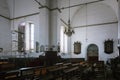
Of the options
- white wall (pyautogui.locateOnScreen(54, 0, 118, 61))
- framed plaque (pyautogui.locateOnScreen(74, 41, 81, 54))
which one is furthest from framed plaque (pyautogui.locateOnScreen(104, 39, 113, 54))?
framed plaque (pyautogui.locateOnScreen(74, 41, 81, 54))

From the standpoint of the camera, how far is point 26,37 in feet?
49.5

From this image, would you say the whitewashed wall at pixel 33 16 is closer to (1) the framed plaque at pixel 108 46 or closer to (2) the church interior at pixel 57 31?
(2) the church interior at pixel 57 31

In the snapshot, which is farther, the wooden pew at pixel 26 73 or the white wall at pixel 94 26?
the white wall at pixel 94 26

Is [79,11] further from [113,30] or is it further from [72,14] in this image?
[113,30]

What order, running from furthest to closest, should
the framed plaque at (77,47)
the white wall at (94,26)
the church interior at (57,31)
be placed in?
the framed plaque at (77,47) → the white wall at (94,26) → the church interior at (57,31)

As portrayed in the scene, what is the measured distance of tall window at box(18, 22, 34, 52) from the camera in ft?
48.9

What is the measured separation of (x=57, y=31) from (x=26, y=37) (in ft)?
13.3

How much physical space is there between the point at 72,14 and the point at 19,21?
656 cm

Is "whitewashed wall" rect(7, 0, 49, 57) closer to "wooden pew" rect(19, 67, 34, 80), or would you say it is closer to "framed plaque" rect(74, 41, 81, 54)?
"framed plaque" rect(74, 41, 81, 54)

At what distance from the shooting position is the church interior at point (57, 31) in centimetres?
1222


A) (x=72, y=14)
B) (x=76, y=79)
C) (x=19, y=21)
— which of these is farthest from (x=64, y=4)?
(x=76, y=79)

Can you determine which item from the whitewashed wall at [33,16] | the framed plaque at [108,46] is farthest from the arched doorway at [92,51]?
the whitewashed wall at [33,16]

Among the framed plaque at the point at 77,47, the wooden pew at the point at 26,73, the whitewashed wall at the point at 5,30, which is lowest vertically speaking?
the wooden pew at the point at 26,73

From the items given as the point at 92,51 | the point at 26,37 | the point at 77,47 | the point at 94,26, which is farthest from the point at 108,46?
the point at 26,37
